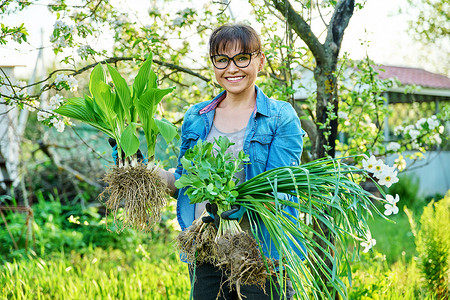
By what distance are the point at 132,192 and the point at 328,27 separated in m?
1.77

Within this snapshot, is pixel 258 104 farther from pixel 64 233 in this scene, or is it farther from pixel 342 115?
pixel 64 233

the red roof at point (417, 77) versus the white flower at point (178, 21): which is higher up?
the red roof at point (417, 77)

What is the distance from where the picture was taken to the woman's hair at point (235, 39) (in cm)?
194

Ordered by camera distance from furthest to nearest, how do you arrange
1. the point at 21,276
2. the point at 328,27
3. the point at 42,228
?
1. the point at 42,228
2. the point at 21,276
3. the point at 328,27

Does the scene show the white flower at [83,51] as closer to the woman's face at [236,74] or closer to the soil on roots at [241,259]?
the woman's face at [236,74]

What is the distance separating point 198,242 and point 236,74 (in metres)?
0.72

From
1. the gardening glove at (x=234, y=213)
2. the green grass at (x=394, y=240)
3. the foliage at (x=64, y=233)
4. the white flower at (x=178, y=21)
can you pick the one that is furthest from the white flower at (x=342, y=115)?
the foliage at (x=64, y=233)

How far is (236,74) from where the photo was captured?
1.97 m

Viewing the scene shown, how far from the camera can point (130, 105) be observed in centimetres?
197

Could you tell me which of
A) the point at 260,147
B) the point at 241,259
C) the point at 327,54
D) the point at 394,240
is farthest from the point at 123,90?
the point at 394,240

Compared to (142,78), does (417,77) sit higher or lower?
higher

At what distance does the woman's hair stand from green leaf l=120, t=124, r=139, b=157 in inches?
19.3

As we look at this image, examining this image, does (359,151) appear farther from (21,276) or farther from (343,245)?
(21,276)

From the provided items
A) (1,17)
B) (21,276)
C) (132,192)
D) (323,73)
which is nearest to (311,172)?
(132,192)
